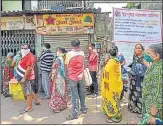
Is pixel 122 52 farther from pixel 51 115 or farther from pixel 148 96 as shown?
pixel 148 96

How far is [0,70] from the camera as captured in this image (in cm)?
752

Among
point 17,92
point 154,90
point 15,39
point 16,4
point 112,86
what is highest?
point 16,4

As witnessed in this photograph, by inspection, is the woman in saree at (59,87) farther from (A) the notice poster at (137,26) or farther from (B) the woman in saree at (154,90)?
(B) the woman in saree at (154,90)

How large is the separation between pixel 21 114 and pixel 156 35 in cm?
391

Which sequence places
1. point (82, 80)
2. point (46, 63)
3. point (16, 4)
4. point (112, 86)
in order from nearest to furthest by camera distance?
point (112, 86) < point (82, 80) < point (46, 63) < point (16, 4)

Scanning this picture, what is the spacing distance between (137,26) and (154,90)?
3981 mm

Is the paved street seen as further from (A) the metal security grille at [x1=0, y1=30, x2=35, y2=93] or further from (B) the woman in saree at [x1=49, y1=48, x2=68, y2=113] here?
(A) the metal security grille at [x1=0, y1=30, x2=35, y2=93]

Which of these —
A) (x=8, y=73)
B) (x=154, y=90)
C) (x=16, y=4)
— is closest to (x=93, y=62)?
(x=8, y=73)

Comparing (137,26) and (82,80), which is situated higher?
(137,26)

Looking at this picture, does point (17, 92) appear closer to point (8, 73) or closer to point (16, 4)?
point (8, 73)

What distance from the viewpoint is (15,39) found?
8.16m

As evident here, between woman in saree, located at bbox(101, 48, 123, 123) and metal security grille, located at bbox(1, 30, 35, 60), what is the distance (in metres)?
3.27

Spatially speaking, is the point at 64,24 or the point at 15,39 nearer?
the point at 64,24

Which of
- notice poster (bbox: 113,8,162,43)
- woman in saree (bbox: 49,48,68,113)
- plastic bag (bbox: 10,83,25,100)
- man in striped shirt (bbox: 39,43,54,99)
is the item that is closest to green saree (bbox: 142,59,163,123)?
woman in saree (bbox: 49,48,68,113)
